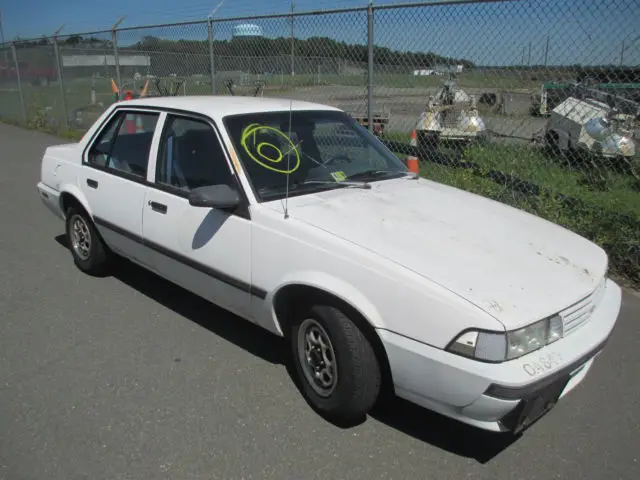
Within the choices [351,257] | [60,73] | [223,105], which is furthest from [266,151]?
[60,73]

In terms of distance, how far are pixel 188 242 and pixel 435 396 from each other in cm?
181

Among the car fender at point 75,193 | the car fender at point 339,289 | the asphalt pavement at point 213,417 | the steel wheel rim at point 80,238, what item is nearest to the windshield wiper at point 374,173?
the car fender at point 339,289

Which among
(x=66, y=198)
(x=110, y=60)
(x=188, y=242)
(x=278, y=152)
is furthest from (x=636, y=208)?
(x=110, y=60)

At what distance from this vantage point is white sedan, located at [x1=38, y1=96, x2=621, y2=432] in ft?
7.81

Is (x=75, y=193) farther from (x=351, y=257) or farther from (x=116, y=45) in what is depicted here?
(x=116, y=45)

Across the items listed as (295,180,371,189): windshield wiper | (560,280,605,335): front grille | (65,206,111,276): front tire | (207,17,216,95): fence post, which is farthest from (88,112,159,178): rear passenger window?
(207,17,216,95): fence post

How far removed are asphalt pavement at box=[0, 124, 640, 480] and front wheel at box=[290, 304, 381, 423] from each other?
0.42ft

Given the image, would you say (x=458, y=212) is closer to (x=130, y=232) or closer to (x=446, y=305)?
(x=446, y=305)

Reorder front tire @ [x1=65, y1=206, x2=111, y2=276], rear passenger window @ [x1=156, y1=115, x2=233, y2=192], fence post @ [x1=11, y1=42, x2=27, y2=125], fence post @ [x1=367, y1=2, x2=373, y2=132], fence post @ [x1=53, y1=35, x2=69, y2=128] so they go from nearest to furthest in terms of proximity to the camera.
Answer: rear passenger window @ [x1=156, y1=115, x2=233, y2=192] < front tire @ [x1=65, y1=206, x2=111, y2=276] < fence post @ [x1=367, y1=2, x2=373, y2=132] < fence post @ [x1=53, y1=35, x2=69, y2=128] < fence post @ [x1=11, y1=42, x2=27, y2=125]

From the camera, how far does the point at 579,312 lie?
266 cm

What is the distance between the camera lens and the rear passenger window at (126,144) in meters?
4.02

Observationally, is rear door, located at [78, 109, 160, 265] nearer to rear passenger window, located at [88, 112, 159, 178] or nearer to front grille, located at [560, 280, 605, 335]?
rear passenger window, located at [88, 112, 159, 178]

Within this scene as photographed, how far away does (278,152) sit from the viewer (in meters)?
3.47

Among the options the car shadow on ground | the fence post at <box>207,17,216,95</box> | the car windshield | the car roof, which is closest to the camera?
the car shadow on ground
